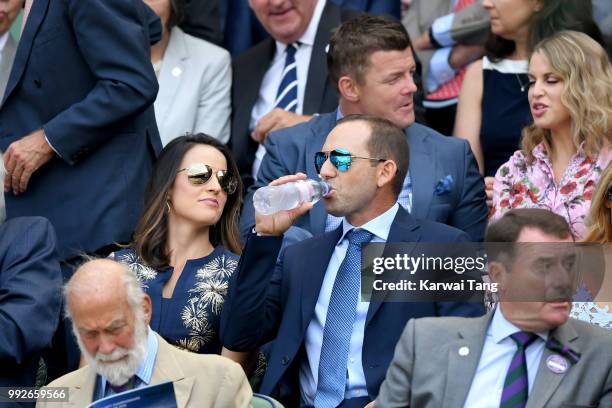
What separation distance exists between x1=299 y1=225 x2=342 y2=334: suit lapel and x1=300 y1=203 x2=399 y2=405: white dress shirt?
0.09 feet

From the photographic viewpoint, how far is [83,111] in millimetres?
6988

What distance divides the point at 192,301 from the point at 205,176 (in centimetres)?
65

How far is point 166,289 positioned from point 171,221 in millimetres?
370

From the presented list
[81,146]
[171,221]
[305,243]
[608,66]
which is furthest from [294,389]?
[608,66]

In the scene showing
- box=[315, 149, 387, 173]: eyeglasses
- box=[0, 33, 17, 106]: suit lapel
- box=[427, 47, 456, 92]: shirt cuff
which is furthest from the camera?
box=[427, 47, 456, 92]: shirt cuff

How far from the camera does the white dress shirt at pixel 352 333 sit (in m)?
5.97

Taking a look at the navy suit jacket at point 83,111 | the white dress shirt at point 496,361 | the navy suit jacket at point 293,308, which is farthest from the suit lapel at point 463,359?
the navy suit jacket at point 83,111

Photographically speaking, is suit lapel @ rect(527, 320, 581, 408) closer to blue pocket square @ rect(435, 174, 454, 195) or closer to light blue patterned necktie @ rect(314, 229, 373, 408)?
light blue patterned necktie @ rect(314, 229, 373, 408)

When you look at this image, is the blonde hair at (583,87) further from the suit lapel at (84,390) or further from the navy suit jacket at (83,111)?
the suit lapel at (84,390)

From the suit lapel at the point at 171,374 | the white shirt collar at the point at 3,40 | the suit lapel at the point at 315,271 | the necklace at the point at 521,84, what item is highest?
the white shirt collar at the point at 3,40

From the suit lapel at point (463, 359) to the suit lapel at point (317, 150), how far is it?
1.55m

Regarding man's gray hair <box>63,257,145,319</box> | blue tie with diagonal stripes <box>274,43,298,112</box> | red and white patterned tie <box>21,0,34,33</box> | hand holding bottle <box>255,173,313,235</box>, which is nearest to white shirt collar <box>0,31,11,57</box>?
red and white patterned tie <box>21,0,34,33</box>

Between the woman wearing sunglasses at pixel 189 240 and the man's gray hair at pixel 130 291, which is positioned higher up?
the man's gray hair at pixel 130 291

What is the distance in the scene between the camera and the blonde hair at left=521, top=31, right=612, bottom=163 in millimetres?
6719
